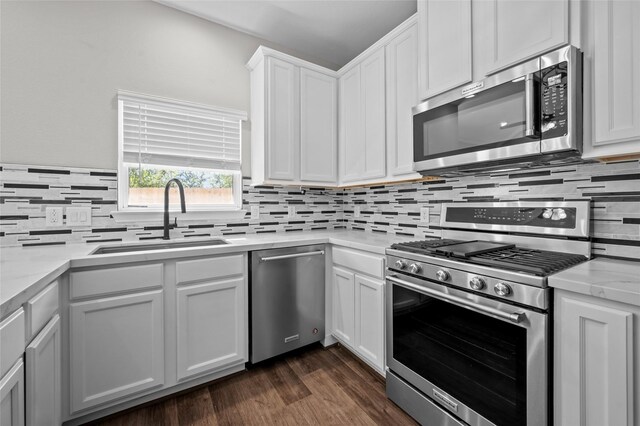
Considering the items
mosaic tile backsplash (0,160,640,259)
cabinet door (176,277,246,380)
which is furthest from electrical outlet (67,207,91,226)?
cabinet door (176,277,246,380)

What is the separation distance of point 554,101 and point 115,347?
2487 mm

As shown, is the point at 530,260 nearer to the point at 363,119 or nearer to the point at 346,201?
the point at 363,119

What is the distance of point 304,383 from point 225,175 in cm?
179

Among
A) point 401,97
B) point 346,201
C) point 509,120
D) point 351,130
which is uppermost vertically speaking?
point 401,97

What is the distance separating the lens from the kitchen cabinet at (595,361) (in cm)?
93

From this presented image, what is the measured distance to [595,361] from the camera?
3.26 feet

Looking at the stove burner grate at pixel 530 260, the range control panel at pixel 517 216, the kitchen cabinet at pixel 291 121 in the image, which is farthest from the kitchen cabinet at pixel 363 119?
the stove burner grate at pixel 530 260

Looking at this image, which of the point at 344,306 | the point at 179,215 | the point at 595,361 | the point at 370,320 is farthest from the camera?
the point at 179,215

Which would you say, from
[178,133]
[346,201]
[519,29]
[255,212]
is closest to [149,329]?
[255,212]

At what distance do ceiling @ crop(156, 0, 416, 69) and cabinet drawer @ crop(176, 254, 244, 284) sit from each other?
1.99m

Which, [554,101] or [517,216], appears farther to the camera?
[517,216]

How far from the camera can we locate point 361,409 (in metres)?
1.70

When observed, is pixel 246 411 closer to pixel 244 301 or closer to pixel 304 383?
pixel 304 383

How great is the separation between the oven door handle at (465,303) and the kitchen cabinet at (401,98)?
0.79m
